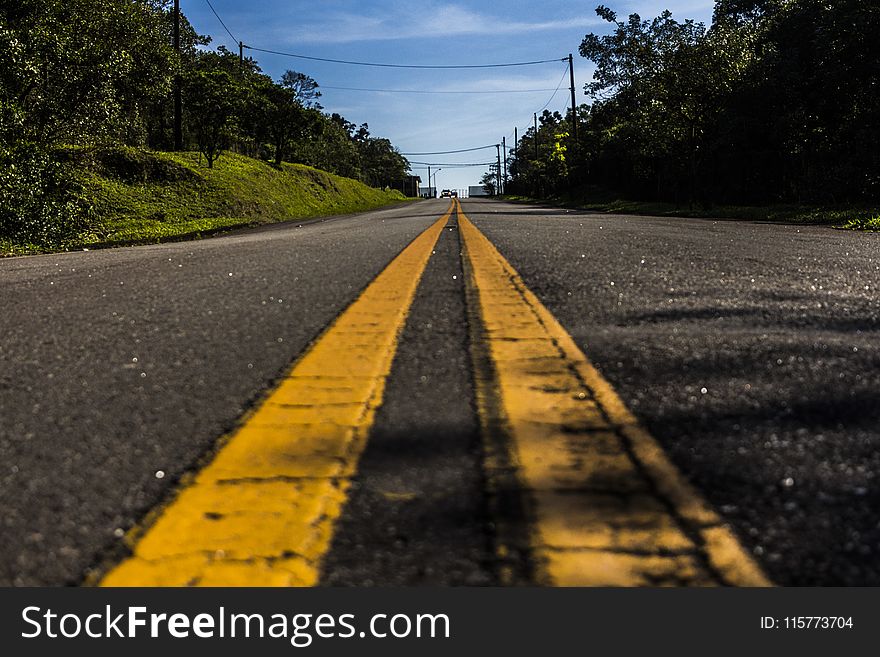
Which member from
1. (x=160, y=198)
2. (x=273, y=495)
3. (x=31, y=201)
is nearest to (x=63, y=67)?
(x=31, y=201)

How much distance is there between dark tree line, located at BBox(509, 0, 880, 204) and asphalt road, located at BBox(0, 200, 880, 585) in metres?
15.3

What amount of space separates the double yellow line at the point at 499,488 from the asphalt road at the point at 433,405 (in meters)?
0.04

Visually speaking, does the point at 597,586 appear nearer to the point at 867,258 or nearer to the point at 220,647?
the point at 220,647

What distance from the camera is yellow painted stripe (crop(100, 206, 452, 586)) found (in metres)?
1.01

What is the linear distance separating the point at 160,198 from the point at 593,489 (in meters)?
21.9

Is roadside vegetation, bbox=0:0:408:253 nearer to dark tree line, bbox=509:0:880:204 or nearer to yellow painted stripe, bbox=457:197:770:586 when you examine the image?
yellow painted stripe, bbox=457:197:770:586

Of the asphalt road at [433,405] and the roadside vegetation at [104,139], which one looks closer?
the asphalt road at [433,405]

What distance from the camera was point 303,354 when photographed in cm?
237

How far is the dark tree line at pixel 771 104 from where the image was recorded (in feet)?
55.9

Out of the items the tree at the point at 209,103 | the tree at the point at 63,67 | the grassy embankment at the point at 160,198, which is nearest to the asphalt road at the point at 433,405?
the grassy embankment at the point at 160,198

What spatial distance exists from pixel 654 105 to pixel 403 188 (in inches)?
5208

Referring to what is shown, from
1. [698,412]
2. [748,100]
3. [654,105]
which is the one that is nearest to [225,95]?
[654,105]

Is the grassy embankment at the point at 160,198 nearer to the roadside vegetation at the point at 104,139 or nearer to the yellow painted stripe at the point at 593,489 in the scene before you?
the roadside vegetation at the point at 104,139

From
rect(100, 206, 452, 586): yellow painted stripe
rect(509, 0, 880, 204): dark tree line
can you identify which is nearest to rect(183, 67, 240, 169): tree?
rect(509, 0, 880, 204): dark tree line
